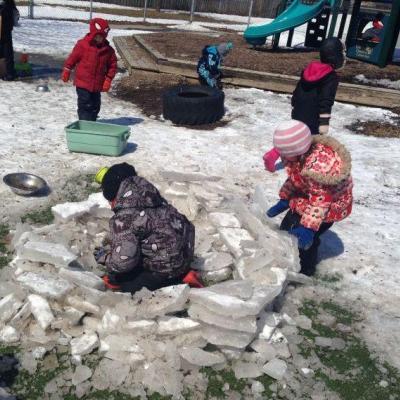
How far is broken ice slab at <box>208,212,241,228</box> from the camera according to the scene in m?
4.19

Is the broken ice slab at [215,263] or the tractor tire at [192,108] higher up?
the tractor tire at [192,108]

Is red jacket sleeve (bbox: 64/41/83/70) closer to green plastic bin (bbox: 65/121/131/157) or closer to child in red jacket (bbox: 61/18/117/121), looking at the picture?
child in red jacket (bbox: 61/18/117/121)

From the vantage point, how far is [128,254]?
3037 millimetres

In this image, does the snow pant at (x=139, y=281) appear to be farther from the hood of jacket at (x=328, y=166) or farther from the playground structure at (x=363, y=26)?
the playground structure at (x=363, y=26)

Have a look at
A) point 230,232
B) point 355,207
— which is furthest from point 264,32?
point 230,232

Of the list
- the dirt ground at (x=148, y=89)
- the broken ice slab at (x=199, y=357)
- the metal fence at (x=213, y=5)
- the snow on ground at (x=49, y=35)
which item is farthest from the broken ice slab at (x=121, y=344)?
the metal fence at (x=213, y=5)

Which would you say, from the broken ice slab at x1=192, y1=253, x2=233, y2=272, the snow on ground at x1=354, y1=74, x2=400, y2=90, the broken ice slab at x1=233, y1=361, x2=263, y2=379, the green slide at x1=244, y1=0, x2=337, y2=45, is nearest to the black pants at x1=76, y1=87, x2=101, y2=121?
the broken ice slab at x1=192, y1=253, x2=233, y2=272

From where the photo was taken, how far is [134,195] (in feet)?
10.1

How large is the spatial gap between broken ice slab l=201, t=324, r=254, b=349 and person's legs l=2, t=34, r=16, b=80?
314 inches

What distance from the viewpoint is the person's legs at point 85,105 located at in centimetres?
662

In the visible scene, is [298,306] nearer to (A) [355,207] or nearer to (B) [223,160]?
(A) [355,207]

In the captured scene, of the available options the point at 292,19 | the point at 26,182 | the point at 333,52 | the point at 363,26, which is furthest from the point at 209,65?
the point at 363,26

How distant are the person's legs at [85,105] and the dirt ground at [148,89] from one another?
4.57 ft

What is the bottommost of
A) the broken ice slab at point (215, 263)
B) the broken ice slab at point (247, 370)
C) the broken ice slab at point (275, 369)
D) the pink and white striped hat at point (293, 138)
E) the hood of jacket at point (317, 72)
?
the broken ice slab at point (247, 370)
